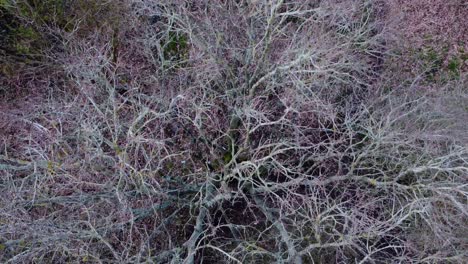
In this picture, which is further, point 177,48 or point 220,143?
point 177,48

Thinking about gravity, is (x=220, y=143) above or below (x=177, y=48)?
below

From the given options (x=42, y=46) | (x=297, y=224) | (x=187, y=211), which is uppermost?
(x=42, y=46)

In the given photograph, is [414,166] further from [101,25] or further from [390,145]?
[101,25]

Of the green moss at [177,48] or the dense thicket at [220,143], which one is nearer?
the dense thicket at [220,143]

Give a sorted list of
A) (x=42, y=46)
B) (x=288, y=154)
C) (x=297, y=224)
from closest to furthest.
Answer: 1. (x=297, y=224)
2. (x=288, y=154)
3. (x=42, y=46)

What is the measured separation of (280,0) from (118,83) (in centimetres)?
403

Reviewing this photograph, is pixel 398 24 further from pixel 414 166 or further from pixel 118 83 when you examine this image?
pixel 118 83

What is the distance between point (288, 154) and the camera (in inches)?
415

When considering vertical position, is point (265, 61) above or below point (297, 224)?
above

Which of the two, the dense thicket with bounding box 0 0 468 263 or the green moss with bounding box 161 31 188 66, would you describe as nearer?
the dense thicket with bounding box 0 0 468 263

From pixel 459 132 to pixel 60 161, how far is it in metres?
6.94

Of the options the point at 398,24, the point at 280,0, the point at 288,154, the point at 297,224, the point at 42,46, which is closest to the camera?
the point at 280,0

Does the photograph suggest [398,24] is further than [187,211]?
Yes

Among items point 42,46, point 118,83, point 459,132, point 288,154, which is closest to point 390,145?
point 459,132
